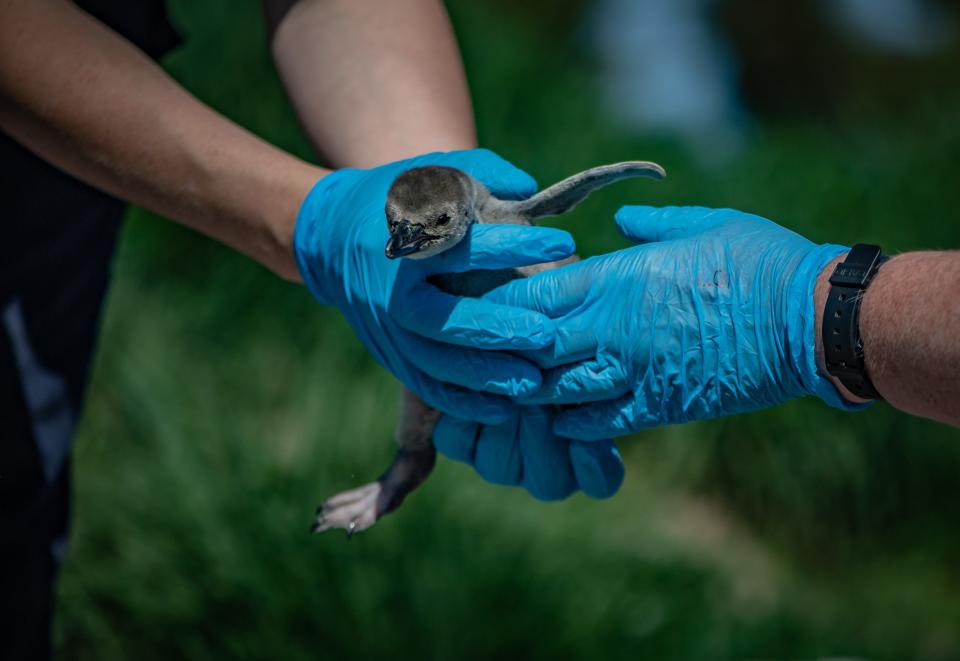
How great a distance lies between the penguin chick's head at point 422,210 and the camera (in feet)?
5.87

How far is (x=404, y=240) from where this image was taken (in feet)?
5.88

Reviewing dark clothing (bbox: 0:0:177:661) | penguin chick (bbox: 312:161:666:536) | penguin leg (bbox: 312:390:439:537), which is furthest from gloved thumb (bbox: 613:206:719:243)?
dark clothing (bbox: 0:0:177:661)

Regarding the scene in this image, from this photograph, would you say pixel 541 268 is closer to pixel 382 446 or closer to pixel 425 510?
pixel 425 510

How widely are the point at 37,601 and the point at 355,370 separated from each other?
1.68 metres

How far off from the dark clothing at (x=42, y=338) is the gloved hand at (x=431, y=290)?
0.70 metres

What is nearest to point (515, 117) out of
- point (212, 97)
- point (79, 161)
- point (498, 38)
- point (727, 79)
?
point (498, 38)

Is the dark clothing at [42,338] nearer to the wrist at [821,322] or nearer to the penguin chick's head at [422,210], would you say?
the penguin chick's head at [422,210]

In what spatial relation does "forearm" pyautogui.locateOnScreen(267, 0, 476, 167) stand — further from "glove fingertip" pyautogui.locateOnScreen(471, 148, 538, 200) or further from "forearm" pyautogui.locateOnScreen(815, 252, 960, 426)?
"forearm" pyautogui.locateOnScreen(815, 252, 960, 426)

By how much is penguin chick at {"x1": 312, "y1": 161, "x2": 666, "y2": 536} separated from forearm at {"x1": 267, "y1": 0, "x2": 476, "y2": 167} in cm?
39

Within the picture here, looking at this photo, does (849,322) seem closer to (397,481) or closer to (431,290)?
(431,290)

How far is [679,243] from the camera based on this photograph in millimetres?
1858

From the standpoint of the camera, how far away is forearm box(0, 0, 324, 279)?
198 centimetres

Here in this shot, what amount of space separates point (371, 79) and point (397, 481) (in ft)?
2.94

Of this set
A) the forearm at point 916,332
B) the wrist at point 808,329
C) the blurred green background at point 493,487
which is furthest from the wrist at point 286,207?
the blurred green background at point 493,487
